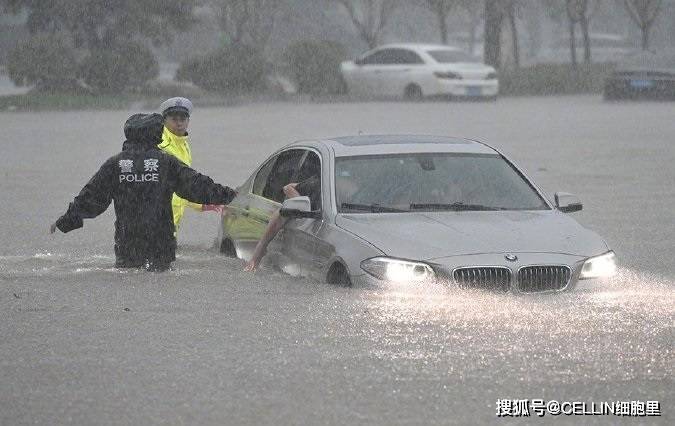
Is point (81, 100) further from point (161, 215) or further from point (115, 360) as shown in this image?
point (115, 360)

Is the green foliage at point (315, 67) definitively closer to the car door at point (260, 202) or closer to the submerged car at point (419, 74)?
the submerged car at point (419, 74)

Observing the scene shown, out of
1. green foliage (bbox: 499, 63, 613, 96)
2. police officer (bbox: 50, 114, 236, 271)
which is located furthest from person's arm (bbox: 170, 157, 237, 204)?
green foliage (bbox: 499, 63, 613, 96)

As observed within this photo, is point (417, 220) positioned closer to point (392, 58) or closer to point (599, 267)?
point (599, 267)

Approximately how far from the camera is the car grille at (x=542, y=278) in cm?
1041

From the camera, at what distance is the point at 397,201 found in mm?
11484

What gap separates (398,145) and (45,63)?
3410 centimetres

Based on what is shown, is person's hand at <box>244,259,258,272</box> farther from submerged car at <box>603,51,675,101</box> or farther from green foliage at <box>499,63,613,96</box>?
green foliage at <box>499,63,613,96</box>

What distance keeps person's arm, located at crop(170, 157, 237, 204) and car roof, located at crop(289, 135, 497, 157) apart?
880 millimetres

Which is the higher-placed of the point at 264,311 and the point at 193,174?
the point at 193,174

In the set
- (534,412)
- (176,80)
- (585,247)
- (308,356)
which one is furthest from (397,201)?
(176,80)

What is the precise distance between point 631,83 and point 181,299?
3532cm

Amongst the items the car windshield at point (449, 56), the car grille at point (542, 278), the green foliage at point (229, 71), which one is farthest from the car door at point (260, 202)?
the green foliage at point (229, 71)

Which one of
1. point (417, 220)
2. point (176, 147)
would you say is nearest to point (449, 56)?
point (176, 147)

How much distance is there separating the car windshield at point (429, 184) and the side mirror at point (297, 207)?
21 centimetres
